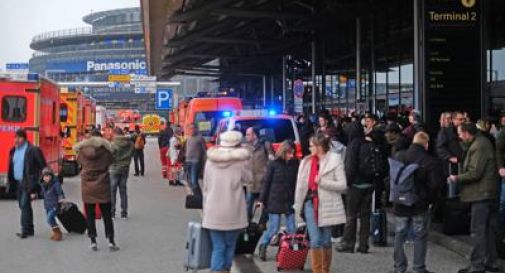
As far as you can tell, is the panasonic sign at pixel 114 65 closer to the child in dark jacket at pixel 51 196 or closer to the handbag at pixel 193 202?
the child in dark jacket at pixel 51 196

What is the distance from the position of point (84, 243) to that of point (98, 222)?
2.16 metres

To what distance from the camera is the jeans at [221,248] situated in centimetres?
757

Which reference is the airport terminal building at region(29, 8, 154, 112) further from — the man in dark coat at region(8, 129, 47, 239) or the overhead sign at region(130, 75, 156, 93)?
the man in dark coat at region(8, 129, 47, 239)

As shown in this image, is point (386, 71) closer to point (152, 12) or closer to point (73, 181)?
point (152, 12)

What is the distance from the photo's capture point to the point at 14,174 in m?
12.4

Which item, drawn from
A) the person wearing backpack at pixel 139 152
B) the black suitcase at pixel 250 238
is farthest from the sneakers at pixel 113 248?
the person wearing backpack at pixel 139 152

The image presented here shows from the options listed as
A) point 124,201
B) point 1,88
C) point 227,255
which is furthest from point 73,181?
point 227,255

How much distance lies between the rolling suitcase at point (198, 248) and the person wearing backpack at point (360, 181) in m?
3.03

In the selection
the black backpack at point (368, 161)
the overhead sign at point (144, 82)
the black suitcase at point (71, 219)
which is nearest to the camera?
the black backpack at point (368, 161)

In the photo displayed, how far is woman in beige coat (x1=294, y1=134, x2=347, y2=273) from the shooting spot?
8.23m

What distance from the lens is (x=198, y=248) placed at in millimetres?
7676

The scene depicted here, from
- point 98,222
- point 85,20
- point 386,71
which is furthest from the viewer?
point 85,20

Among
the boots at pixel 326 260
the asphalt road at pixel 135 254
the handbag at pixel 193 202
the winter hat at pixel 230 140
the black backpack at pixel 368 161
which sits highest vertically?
the winter hat at pixel 230 140

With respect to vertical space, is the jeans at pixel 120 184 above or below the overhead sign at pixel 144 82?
below
